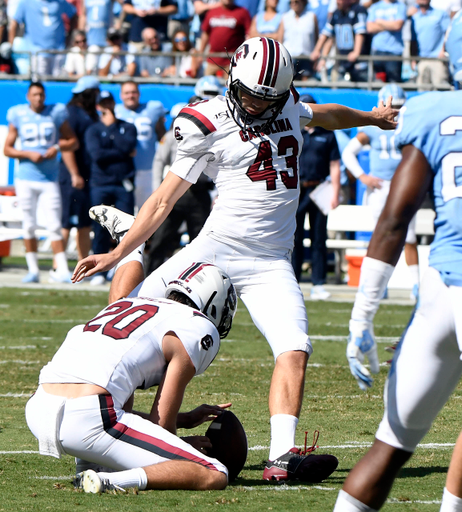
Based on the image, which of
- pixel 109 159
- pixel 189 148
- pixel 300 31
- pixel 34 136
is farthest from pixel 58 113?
pixel 189 148

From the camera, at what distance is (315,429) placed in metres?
5.13

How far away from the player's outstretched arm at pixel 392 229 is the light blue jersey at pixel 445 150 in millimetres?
39

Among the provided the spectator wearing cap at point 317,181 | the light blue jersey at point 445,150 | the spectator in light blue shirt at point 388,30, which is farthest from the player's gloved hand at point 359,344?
the spectator in light blue shirt at point 388,30

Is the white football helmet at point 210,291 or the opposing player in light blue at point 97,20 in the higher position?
the opposing player in light blue at point 97,20

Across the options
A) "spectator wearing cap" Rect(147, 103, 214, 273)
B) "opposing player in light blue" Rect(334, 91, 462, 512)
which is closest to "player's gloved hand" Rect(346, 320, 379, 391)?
"opposing player in light blue" Rect(334, 91, 462, 512)

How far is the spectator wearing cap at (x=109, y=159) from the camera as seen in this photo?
37.5 ft

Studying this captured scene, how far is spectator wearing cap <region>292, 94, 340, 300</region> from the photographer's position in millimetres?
10953

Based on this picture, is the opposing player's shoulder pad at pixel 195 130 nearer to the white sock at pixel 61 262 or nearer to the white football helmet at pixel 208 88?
the white football helmet at pixel 208 88

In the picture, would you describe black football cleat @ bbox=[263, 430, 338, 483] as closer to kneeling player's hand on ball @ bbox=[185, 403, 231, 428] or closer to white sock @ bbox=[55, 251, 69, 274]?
kneeling player's hand on ball @ bbox=[185, 403, 231, 428]

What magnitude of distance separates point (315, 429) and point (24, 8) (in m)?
12.1

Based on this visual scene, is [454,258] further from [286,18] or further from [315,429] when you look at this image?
[286,18]

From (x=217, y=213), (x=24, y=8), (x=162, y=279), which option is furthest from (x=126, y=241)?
(x=24, y=8)

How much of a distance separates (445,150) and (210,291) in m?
1.47

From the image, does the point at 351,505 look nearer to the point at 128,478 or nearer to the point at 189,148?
the point at 128,478
